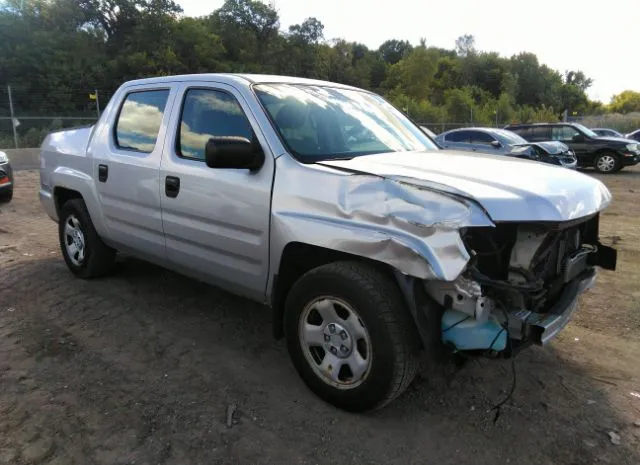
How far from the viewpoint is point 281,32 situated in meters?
65.1

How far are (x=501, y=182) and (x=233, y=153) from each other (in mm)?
1480

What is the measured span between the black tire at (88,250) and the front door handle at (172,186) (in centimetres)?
150

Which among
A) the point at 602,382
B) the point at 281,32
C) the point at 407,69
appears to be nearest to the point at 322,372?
the point at 602,382

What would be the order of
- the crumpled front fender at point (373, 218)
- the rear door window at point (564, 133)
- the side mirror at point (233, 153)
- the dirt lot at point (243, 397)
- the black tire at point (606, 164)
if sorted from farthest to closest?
the rear door window at point (564, 133) < the black tire at point (606, 164) < the side mirror at point (233, 153) < the dirt lot at point (243, 397) < the crumpled front fender at point (373, 218)

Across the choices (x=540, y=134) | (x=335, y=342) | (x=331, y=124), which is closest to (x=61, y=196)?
(x=331, y=124)

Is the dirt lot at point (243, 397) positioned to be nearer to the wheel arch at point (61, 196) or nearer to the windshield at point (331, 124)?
the wheel arch at point (61, 196)

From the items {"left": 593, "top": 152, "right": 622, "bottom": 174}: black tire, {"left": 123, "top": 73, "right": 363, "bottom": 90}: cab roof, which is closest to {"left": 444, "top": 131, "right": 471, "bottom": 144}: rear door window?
{"left": 593, "top": 152, "right": 622, "bottom": 174}: black tire

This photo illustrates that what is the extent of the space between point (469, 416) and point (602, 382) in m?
1.02

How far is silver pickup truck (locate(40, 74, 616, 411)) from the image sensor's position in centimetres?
256

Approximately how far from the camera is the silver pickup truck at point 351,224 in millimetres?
2559

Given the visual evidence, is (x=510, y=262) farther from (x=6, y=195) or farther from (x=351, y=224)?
(x=6, y=195)

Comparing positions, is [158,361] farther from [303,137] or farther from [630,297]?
[630,297]

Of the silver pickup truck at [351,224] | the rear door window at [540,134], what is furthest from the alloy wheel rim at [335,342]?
the rear door window at [540,134]

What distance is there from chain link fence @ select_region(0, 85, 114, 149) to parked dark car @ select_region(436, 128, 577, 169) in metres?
9.69
